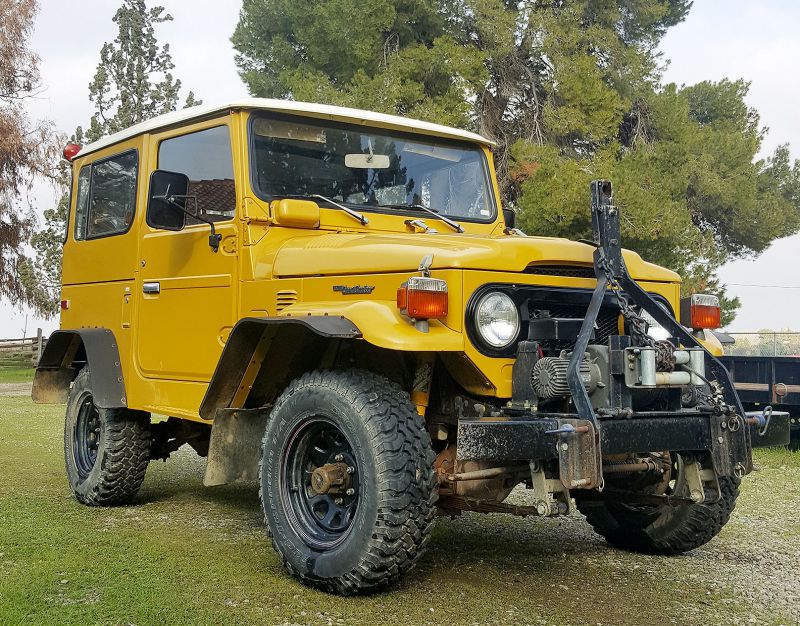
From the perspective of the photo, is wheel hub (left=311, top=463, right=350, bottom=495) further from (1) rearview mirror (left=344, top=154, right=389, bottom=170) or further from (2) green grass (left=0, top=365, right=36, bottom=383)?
(2) green grass (left=0, top=365, right=36, bottom=383)

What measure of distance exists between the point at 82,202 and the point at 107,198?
48 cm

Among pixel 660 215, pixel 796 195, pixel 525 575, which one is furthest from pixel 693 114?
pixel 525 575

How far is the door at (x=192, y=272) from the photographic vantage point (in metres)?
5.51

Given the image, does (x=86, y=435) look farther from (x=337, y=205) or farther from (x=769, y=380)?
(x=769, y=380)

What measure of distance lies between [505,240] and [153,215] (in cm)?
210

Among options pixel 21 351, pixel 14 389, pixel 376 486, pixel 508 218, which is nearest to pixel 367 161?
pixel 508 218

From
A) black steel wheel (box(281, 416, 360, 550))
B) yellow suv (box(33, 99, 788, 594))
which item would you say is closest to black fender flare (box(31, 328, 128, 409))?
yellow suv (box(33, 99, 788, 594))

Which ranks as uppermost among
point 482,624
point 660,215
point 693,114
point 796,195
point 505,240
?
point 693,114

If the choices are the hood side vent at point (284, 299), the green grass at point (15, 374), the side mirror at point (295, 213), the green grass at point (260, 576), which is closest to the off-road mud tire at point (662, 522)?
the green grass at point (260, 576)

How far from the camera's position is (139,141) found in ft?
21.6

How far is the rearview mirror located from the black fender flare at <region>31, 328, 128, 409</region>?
7.09ft

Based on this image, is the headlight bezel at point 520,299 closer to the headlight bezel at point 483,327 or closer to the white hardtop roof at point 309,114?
the headlight bezel at point 483,327

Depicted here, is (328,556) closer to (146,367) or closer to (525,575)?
(525,575)

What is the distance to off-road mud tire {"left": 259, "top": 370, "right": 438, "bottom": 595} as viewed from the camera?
418 cm
